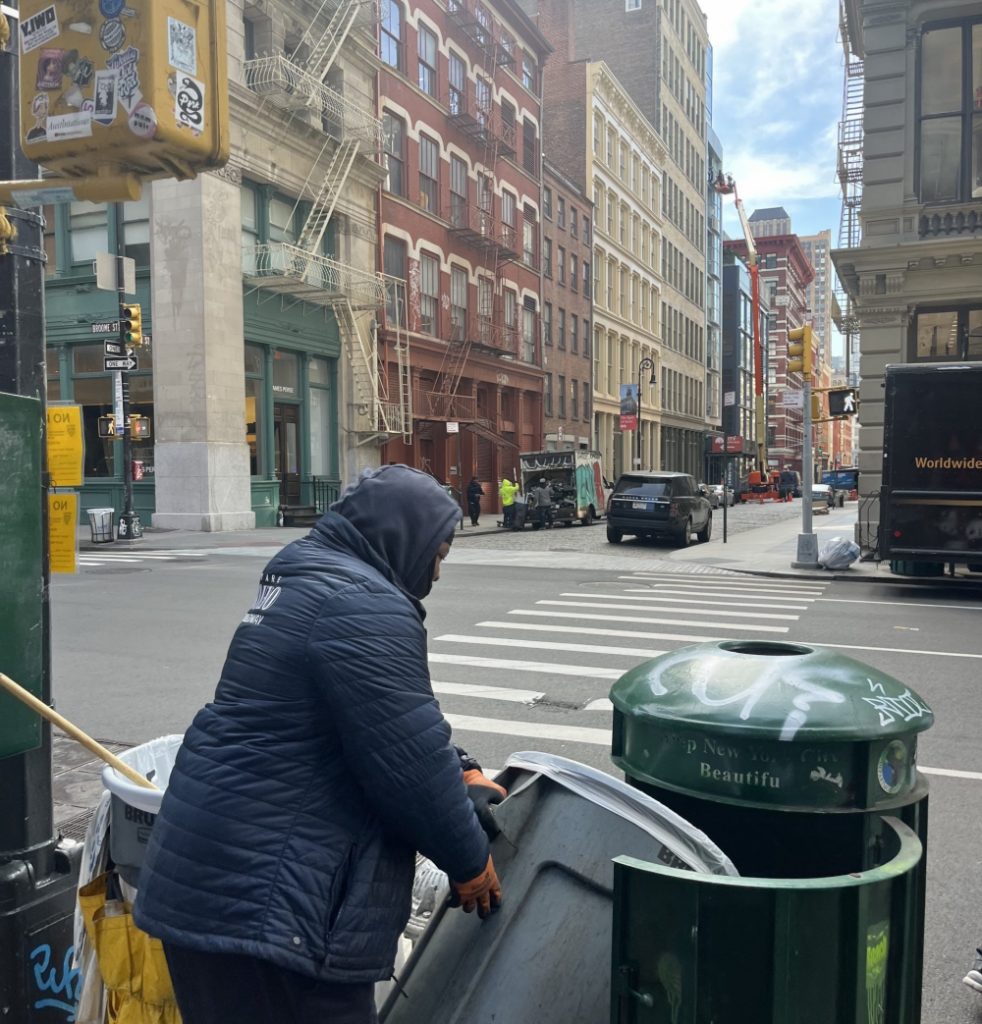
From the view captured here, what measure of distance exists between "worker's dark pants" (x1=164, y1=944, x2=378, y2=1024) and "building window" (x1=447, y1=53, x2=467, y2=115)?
38.4 meters

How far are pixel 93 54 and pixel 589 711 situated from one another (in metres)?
5.54

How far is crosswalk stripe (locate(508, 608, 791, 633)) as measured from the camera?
1073 cm

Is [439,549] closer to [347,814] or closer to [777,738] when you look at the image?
[347,814]

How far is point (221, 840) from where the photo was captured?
1937mm

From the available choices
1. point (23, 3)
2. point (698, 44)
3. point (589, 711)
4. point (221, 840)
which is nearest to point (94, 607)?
point (589, 711)

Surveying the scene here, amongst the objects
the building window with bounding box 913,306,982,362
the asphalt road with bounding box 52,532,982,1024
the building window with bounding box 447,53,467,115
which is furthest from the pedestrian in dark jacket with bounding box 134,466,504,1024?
the building window with bounding box 447,53,467,115

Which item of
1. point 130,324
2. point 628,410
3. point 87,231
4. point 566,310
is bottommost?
point 628,410

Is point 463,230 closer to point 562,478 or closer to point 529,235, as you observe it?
point 529,235

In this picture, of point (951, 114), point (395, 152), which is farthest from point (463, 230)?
point (951, 114)

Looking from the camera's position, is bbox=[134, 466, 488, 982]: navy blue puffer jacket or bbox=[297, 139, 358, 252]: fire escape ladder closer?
bbox=[134, 466, 488, 982]: navy blue puffer jacket

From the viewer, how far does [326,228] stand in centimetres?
2956

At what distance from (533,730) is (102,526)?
1686cm

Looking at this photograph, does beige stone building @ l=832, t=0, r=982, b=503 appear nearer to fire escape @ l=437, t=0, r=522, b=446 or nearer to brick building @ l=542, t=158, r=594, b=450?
fire escape @ l=437, t=0, r=522, b=446

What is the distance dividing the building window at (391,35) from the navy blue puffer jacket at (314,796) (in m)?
33.6
